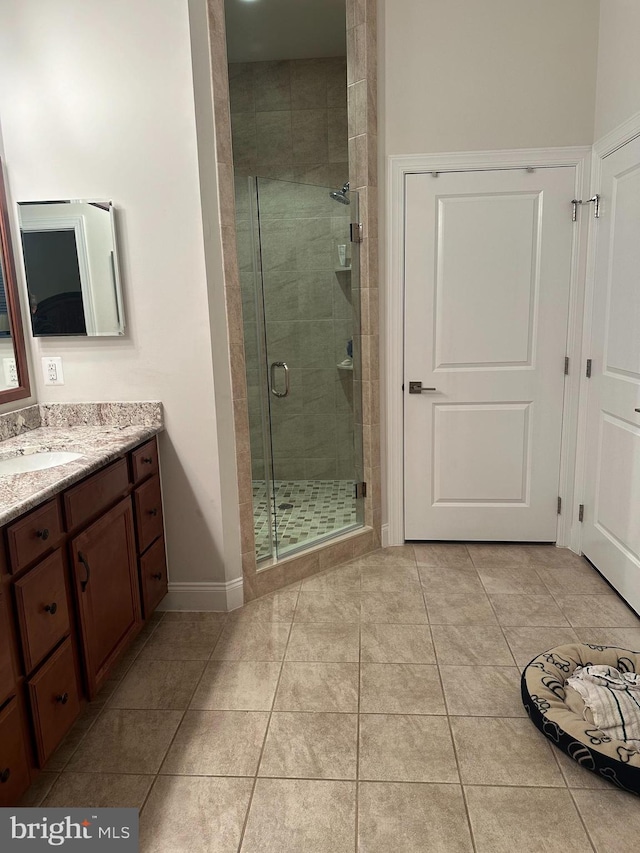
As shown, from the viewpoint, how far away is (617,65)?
2689 mm

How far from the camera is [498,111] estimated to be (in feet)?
9.88

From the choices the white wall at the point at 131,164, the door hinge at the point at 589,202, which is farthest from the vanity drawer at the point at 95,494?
the door hinge at the point at 589,202

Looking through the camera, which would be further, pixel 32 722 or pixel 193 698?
pixel 193 698

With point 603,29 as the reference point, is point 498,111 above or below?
below

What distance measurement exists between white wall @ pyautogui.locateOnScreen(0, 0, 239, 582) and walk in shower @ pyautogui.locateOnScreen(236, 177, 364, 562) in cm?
27

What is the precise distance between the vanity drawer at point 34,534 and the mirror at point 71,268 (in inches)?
41.7

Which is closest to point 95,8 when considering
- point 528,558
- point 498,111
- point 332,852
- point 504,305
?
point 498,111

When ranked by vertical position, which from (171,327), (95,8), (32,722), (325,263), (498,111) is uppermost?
(95,8)

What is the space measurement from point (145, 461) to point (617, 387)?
2.09 meters

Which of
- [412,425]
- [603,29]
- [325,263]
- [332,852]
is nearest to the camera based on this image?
[332,852]

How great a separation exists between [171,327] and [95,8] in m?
1.24

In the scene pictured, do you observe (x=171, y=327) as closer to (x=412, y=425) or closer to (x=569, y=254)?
(x=412, y=425)

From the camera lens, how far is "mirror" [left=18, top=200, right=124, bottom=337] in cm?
244

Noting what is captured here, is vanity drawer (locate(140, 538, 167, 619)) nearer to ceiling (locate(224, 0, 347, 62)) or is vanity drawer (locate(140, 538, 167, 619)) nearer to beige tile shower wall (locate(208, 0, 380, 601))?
beige tile shower wall (locate(208, 0, 380, 601))
